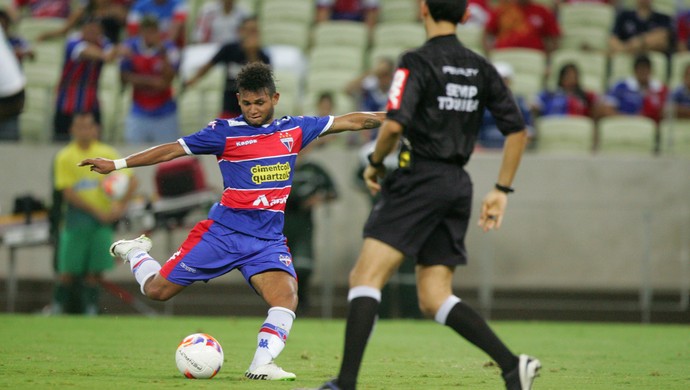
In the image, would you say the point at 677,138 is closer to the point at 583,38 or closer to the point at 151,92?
the point at 583,38

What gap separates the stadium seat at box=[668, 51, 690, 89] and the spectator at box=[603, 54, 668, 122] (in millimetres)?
704

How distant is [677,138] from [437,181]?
10597 mm

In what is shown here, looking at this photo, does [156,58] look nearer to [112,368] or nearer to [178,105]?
[178,105]

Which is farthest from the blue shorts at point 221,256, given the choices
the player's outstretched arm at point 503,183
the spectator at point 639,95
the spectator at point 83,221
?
the spectator at point 639,95

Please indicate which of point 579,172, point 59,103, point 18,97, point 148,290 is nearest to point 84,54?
point 59,103

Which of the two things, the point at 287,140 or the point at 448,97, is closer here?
the point at 448,97

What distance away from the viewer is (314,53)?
17.6 m

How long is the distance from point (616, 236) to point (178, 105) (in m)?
6.37

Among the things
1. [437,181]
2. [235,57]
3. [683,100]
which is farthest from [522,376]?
[683,100]

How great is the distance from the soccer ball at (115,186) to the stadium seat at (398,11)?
230 inches

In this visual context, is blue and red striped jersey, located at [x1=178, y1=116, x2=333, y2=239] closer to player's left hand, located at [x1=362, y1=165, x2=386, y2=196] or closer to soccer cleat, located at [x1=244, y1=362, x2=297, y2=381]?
soccer cleat, located at [x1=244, y1=362, x2=297, y2=381]

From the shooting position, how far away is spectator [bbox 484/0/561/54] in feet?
57.7

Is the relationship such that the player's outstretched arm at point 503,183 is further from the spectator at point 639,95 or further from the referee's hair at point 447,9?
the spectator at point 639,95

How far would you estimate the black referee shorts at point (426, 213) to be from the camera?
615 centimetres
